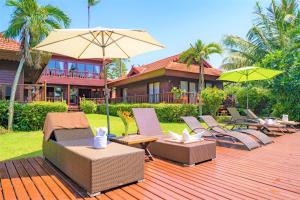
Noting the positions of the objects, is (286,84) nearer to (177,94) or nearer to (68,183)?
(177,94)

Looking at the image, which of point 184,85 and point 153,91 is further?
point 153,91

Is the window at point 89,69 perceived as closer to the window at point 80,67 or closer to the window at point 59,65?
the window at point 80,67

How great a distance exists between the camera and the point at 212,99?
46.7ft

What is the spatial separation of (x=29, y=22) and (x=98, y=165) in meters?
Answer: 9.51

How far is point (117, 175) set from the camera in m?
3.54

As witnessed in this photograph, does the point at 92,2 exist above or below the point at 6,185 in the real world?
above

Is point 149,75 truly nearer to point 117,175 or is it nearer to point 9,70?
point 9,70

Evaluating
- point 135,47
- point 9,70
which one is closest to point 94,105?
point 9,70

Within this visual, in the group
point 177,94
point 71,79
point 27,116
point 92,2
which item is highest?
point 92,2

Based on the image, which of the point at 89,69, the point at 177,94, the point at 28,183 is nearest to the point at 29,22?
the point at 28,183

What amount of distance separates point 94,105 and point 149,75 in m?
7.26

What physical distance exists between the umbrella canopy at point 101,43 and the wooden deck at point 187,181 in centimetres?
266

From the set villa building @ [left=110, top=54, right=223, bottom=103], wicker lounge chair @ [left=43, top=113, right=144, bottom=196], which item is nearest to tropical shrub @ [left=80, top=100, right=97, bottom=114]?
villa building @ [left=110, top=54, right=223, bottom=103]

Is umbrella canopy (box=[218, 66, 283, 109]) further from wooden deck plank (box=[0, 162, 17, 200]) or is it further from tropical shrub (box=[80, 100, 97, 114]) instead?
tropical shrub (box=[80, 100, 97, 114])
